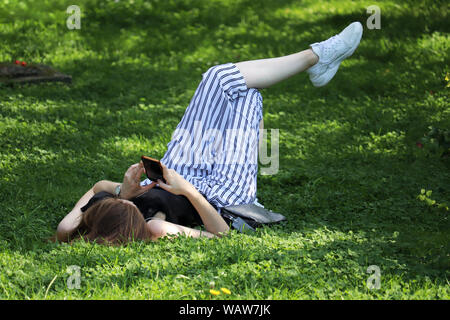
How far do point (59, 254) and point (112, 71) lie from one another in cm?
557

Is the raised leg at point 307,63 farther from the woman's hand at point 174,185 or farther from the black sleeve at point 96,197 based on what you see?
the black sleeve at point 96,197

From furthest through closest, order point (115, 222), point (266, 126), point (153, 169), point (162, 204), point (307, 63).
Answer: point (266, 126), point (307, 63), point (162, 204), point (153, 169), point (115, 222)

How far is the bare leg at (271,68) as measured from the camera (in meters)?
5.18

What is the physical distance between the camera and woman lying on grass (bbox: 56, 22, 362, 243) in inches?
183

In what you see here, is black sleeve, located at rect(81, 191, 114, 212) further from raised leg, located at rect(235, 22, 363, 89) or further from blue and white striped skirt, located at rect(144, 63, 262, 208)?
raised leg, located at rect(235, 22, 363, 89)

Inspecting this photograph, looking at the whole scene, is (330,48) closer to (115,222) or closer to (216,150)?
(216,150)

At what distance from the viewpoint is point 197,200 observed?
4.55 meters

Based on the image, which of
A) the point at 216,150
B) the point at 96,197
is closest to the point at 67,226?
the point at 96,197

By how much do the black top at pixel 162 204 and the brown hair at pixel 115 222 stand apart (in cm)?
29

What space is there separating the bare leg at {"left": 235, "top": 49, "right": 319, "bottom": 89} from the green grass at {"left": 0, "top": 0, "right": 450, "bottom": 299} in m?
1.12

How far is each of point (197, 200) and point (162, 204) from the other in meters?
0.28

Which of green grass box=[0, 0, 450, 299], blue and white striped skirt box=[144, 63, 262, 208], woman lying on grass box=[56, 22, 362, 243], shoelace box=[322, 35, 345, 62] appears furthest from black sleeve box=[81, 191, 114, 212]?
shoelace box=[322, 35, 345, 62]

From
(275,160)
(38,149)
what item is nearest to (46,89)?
(38,149)
